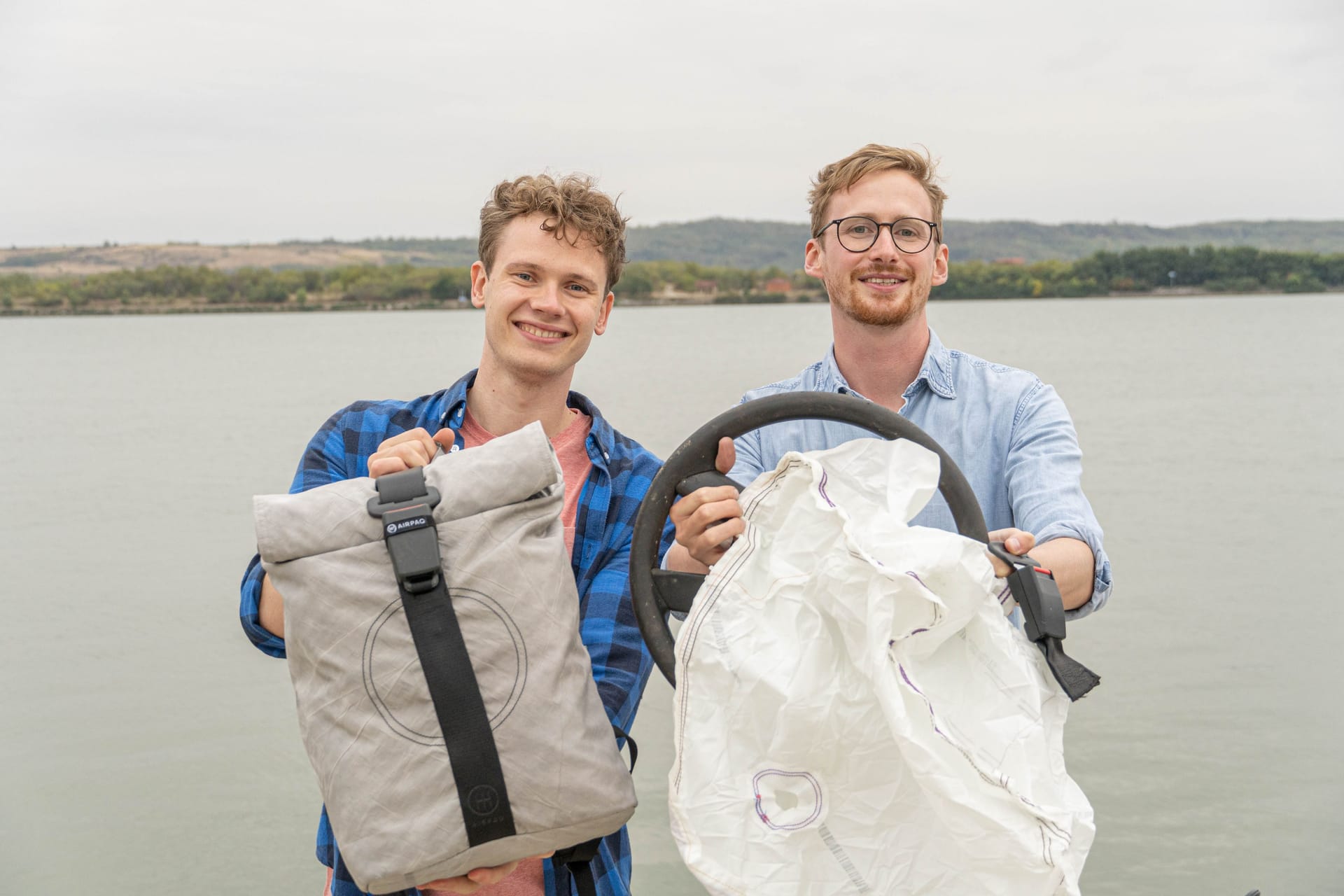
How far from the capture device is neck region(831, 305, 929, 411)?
7.26ft

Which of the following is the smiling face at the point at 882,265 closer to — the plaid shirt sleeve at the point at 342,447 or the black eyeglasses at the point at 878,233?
the black eyeglasses at the point at 878,233

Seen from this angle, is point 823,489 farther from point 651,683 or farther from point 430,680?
point 651,683

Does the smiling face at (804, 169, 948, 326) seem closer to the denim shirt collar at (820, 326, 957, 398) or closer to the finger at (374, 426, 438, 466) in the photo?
the denim shirt collar at (820, 326, 957, 398)

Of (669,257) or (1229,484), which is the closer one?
(1229,484)

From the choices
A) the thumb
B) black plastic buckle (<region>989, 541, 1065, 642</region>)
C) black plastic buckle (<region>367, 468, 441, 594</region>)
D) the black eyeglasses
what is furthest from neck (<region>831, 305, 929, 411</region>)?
black plastic buckle (<region>367, 468, 441, 594</region>)

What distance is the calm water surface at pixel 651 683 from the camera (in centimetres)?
454

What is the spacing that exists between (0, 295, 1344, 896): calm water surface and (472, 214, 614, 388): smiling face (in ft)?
9.21

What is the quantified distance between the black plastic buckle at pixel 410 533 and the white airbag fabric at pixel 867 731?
14.2 inches

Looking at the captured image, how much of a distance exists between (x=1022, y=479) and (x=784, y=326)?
49882 mm

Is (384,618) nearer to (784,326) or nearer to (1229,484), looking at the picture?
(1229,484)

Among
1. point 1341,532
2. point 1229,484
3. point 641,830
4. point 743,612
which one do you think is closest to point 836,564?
point 743,612

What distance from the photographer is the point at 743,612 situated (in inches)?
58.3

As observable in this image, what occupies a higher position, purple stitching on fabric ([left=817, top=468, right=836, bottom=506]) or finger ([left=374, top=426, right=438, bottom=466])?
finger ([left=374, top=426, right=438, bottom=466])

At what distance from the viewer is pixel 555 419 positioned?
2088 mm
